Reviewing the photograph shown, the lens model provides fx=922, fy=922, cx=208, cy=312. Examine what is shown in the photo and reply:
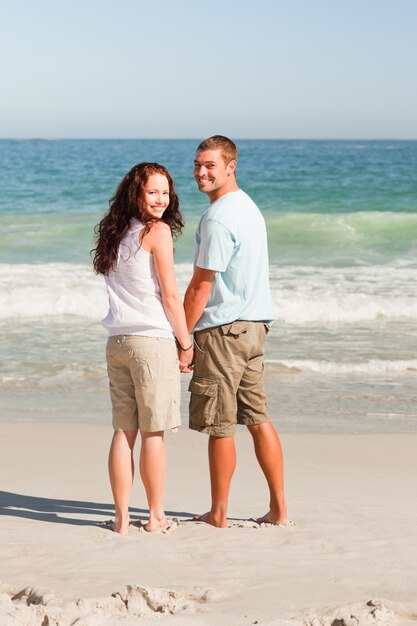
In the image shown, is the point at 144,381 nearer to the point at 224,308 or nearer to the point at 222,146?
the point at 224,308

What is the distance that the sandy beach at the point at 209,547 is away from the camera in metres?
3.04

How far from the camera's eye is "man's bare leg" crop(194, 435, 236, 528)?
401 cm

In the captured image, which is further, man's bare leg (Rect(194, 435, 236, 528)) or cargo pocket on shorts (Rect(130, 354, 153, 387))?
man's bare leg (Rect(194, 435, 236, 528))

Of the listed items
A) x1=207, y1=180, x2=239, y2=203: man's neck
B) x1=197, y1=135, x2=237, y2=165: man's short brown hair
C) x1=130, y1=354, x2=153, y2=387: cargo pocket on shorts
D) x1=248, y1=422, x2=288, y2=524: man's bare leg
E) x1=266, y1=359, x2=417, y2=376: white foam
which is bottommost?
x1=266, y1=359, x2=417, y2=376: white foam

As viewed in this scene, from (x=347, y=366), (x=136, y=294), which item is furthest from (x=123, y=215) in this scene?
(x=347, y=366)

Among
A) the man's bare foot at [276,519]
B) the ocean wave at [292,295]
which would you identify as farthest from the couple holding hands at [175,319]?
the ocean wave at [292,295]

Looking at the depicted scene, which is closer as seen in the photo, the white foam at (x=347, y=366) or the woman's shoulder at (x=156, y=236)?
the woman's shoulder at (x=156, y=236)

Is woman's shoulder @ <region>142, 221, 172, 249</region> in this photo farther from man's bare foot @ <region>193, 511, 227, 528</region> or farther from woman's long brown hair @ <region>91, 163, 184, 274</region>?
man's bare foot @ <region>193, 511, 227, 528</region>

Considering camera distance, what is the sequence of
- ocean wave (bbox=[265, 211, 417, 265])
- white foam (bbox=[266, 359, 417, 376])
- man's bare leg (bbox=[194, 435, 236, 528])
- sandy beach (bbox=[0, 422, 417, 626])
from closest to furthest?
sandy beach (bbox=[0, 422, 417, 626]) → man's bare leg (bbox=[194, 435, 236, 528]) → white foam (bbox=[266, 359, 417, 376]) → ocean wave (bbox=[265, 211, 417, 265])

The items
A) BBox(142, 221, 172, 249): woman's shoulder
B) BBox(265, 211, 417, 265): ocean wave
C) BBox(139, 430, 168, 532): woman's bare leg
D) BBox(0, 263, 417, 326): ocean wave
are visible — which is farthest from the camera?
BBox(265, 211, 417, 265): ocean wave

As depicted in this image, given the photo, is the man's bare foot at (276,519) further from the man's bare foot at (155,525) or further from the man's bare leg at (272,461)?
the man's bare foot at (155,525)

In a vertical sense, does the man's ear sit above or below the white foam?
above

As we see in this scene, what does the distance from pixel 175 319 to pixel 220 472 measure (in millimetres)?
746

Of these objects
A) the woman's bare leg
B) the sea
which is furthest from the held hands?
the sea
